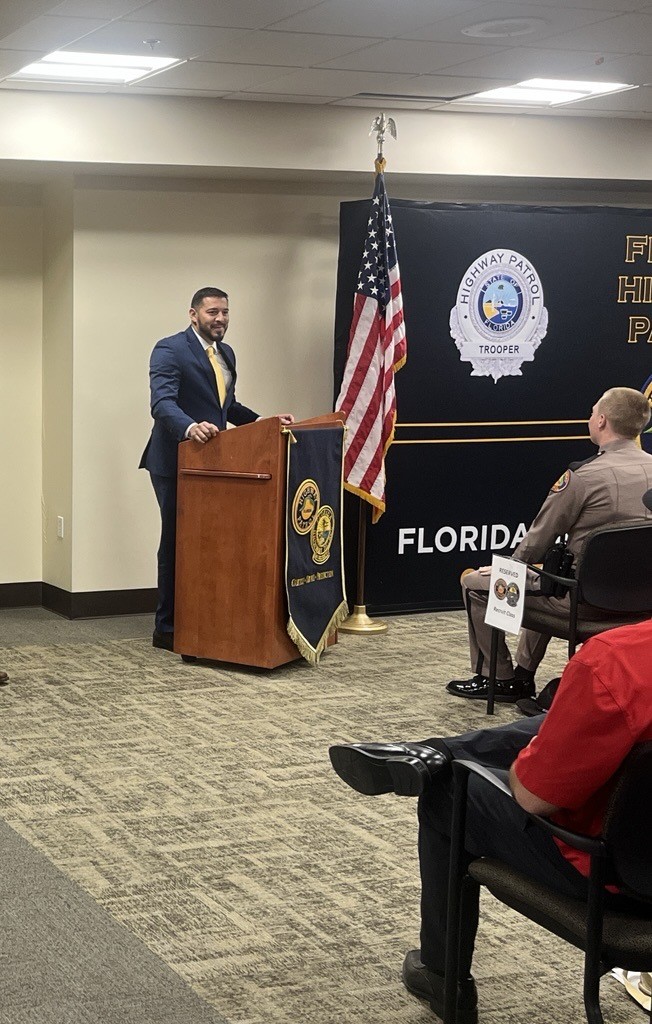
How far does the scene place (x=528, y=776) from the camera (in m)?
2.53

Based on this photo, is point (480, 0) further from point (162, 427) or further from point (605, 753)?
point (605, 753)

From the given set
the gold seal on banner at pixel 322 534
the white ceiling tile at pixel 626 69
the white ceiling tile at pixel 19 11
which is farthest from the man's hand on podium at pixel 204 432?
the white ceiling tile at pixel 626 69

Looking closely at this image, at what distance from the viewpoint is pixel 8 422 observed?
815cm

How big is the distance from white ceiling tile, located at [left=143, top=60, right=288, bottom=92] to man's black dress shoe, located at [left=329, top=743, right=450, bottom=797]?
14.1 ft

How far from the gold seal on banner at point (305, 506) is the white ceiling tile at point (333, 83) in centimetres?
199

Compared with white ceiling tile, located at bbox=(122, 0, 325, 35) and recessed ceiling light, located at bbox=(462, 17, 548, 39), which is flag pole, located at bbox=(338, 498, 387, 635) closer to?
recessed ceiling light, located at bbox=(462, 17, 548, 39)

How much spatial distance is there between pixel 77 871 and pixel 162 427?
3.31 meters

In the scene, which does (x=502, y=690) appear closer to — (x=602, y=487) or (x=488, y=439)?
(x=602, y=487)

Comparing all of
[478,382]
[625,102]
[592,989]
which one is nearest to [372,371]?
[478,382]

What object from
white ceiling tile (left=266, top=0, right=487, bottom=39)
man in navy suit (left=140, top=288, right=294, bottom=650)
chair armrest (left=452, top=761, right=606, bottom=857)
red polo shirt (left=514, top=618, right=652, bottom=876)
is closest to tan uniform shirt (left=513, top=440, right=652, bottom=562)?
white ceiling tile (left=266, top=0, right=487, bottom=39)

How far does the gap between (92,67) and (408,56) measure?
1552mm

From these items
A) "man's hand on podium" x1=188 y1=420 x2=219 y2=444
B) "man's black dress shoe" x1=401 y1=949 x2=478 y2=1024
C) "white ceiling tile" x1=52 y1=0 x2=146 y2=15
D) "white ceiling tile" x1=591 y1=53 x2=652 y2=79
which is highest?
"white ceiling tile" x1=591 y1=53 x2=652 y2=79

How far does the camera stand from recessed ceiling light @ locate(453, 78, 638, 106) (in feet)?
23.3

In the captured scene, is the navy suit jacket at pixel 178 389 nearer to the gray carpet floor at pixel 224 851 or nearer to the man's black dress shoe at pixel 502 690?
the gray carpet floor at pixel 224 851
